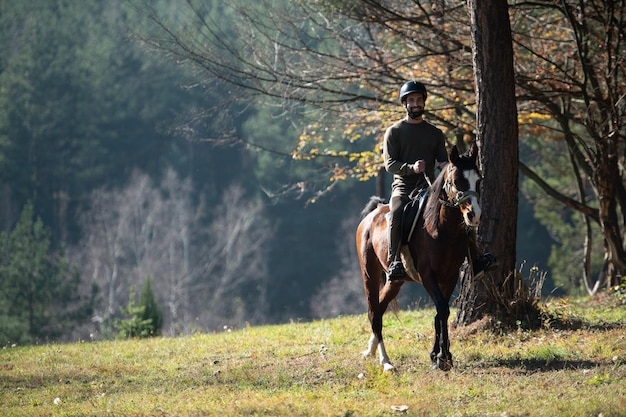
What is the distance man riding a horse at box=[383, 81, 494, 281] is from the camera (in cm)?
901

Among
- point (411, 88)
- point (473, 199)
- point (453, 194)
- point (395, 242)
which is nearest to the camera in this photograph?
point (473, 199)

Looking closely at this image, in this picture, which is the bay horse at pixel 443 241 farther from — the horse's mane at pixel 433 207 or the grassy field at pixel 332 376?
the grassy field at pixel 332 376

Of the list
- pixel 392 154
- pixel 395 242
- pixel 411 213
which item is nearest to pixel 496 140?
pixel 392 154

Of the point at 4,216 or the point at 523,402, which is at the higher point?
the point at 4,216

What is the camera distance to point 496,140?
10.5m

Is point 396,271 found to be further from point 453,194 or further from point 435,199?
point 453,194

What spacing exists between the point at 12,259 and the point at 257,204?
66.5 feet

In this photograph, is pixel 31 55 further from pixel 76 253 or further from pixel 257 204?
pixel 257 204

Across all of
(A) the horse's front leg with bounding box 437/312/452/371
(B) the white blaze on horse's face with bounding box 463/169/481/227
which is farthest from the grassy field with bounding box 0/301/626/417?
(B) the white blaze on horse's face with bounding box 463/169/481/227

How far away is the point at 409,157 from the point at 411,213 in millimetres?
597

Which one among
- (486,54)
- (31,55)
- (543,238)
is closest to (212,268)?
(31,55)

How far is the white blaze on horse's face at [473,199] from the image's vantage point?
25.7ft

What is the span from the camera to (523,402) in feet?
23.9

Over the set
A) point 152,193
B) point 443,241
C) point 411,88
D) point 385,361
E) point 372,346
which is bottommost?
point 385,361
